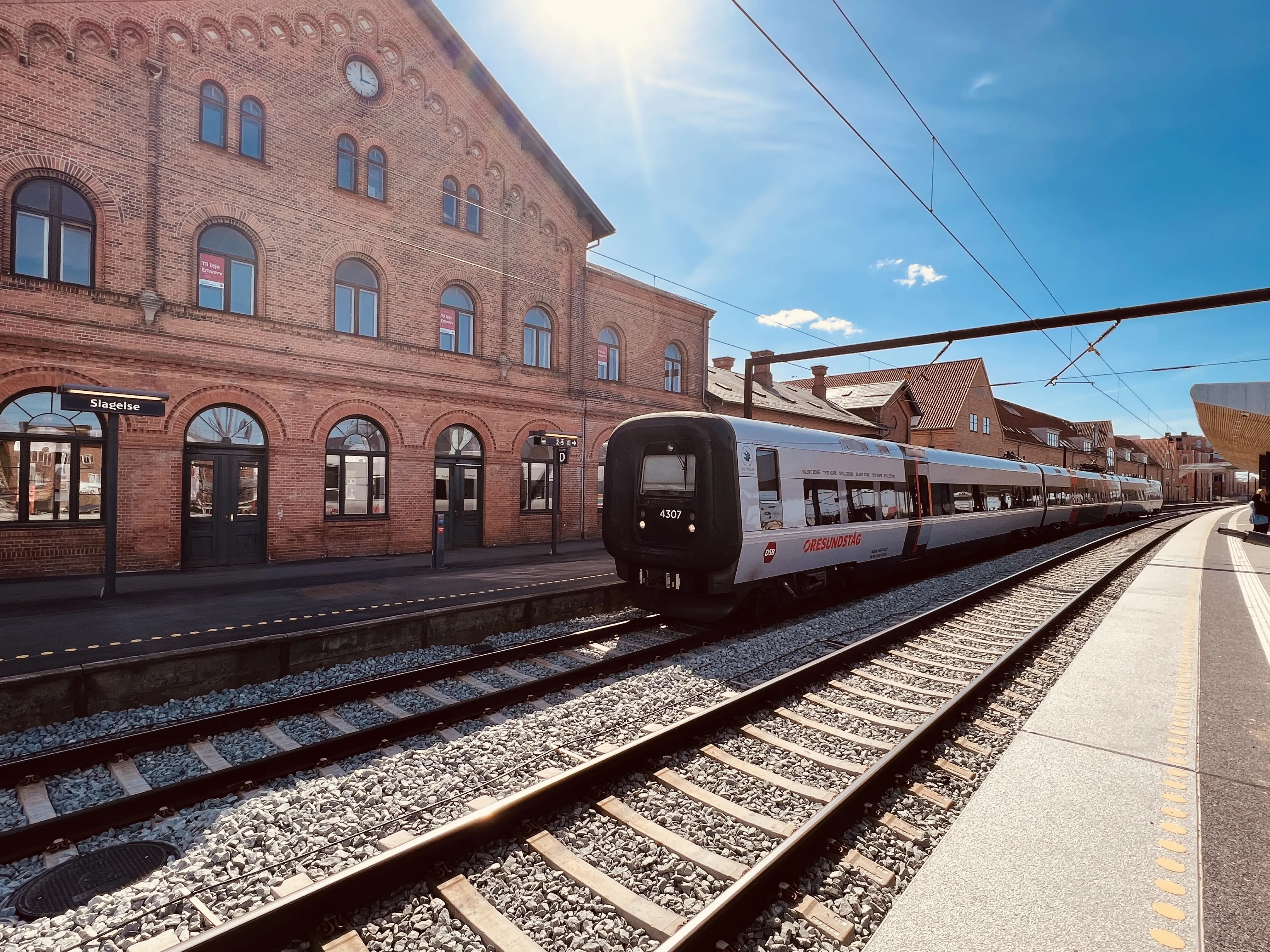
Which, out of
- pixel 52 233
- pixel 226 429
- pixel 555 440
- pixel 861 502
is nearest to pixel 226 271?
pixel 52 233

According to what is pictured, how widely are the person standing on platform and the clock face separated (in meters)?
36.7

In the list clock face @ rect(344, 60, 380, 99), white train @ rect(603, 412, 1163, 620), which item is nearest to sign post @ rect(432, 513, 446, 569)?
white train @ rect(603, 412, 1163, 620)

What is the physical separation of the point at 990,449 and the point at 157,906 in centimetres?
5093

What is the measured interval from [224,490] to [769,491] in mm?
10838

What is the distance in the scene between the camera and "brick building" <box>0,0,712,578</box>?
10.5 m

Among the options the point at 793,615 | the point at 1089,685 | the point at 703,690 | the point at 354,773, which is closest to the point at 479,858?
the point at 354,773

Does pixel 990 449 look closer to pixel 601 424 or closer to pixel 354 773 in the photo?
pixel 601 424

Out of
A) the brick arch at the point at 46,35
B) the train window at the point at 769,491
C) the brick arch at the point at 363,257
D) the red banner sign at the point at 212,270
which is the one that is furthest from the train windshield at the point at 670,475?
the brick arch at the point at 46,35

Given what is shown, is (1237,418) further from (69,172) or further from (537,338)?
(69,172)

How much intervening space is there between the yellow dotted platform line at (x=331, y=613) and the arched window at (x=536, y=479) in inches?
245

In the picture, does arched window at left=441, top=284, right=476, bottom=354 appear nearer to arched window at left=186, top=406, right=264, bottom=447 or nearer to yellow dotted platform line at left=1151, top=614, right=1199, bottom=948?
arched window at left=186, top=406, right=264, bottom=447

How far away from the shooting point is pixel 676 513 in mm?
8211

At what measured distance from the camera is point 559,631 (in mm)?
8547

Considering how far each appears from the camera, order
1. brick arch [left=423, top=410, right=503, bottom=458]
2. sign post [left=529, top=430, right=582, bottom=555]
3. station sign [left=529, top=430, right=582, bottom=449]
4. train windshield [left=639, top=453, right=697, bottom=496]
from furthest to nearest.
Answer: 1. brick arch [left=423, top=410, right=503, bottom=458]
2. station sign [left=529, top=430, right=582, bottom=449]
3. sign post [left=529, top=430, right=582, bottom=555]
4. train windshield [left=639, top=453, right=697, bottom=496]
